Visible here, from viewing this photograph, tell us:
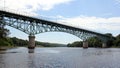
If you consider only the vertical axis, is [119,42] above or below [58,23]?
below

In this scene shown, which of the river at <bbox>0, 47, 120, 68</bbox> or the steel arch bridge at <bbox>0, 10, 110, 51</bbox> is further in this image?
the steel arch bridge at <bbox>0, 10, 110, 51</bbox>

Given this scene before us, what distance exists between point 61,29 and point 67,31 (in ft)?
27.6

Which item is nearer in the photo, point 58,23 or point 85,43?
point 58,23

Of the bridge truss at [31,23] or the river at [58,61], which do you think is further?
the bridge truss at [31,23]

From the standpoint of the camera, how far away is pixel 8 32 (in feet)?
453

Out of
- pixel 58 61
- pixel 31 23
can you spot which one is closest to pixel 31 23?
pixel 31 23

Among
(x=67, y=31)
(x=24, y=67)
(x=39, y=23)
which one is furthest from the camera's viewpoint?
(x=67, y=31)

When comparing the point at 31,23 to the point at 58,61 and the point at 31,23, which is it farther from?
the point at 58,61

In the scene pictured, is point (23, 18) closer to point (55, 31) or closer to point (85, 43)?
point (55, 31)

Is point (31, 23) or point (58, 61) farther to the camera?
point (31, 23)

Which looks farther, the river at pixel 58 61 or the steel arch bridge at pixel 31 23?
the steel arch bridge at pixel 31 23

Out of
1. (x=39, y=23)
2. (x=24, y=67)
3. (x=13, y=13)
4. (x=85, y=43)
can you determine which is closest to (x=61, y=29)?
(x=39, y=23)

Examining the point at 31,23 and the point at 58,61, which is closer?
the point at 58,61

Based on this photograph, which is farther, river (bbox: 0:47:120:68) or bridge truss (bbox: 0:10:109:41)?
bridge truss (bbox: 0:10:109:41)
